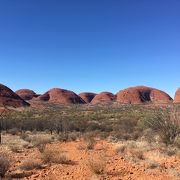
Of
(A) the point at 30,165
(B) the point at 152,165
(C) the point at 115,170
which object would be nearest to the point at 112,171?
(C) the point at 115,170

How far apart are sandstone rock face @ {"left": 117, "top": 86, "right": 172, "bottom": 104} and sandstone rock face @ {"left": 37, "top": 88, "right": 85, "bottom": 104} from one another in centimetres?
2084

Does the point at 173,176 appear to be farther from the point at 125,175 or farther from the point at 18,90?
the point at 18,90

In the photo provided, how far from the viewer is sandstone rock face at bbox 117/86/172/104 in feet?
416

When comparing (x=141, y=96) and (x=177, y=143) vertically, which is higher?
(x=141, y=96)

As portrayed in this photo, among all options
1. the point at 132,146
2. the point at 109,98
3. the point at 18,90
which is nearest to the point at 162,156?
the point at 132,146

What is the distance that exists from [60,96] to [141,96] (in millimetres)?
36026

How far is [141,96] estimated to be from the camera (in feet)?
435

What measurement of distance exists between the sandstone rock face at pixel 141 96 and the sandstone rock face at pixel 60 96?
821 inches

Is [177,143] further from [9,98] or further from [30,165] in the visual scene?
[9,98]

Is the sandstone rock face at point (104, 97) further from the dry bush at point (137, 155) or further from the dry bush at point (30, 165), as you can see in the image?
the dry bush at point (30, 165)

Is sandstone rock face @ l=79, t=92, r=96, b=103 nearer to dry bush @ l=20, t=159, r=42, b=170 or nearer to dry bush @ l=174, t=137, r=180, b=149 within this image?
dry bush @ l=174, t=137, r=180, b=149

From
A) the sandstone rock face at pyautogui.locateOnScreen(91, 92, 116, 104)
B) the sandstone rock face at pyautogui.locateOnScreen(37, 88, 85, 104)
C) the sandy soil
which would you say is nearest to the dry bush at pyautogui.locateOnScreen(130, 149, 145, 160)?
the sandy soil

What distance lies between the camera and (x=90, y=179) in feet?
29.7

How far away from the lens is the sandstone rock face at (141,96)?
126706mm
